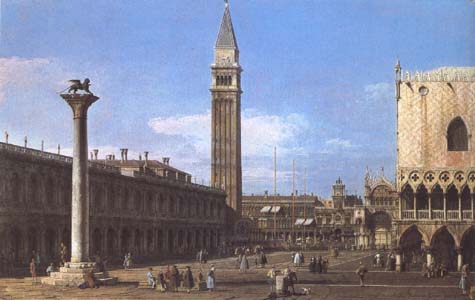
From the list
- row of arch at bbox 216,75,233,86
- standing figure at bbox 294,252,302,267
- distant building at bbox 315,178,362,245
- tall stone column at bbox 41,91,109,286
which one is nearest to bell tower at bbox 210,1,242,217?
row of arch at bbox 216,75,233,86

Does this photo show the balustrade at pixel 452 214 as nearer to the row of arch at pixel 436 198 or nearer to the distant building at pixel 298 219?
the row of arch at pixel 436 198

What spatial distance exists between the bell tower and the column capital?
Result: 244ft

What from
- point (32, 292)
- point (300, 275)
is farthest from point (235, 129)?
point (32, 292)

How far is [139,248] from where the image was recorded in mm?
72000

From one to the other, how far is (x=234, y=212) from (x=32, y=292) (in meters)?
80.0

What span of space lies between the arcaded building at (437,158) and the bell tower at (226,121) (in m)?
66.2

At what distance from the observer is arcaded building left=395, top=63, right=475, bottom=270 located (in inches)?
1625

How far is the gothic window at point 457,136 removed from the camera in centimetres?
4138

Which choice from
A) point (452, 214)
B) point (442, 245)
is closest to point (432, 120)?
point (452, 214)

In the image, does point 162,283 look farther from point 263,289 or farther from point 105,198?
point 105,198

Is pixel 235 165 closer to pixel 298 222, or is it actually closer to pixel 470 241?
pixel 298 222

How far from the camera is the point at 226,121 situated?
109 meters

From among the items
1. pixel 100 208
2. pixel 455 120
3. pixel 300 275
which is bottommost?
pixel 300 275

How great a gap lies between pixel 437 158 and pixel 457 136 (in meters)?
1.54
